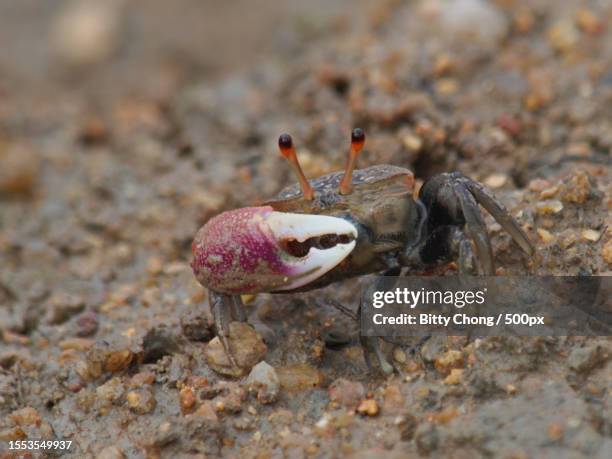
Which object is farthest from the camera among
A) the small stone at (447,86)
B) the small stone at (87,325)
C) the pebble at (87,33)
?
the pebble at (87,33)

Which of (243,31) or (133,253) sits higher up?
(243,31)

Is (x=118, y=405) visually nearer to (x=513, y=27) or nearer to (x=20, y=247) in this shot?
(x=20, y=247)

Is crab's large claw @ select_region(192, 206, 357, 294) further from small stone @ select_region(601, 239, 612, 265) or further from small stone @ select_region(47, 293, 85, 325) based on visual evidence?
small stone @ select_region(47, 293, 85, 325)

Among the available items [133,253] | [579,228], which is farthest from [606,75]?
[133,253]

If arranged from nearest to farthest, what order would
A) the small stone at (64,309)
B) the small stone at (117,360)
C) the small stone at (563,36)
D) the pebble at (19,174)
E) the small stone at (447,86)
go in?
1. the small stone at (117,360)
2. the small stone at (64,309)
3. the small stone at (447,86)
4. the small stone at (563,36)
5. the pebble at (19,174)

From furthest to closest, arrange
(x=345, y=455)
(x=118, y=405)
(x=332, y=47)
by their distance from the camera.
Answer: (x=332, y=47)
(x=118, y=405)
(x=345, y=455)

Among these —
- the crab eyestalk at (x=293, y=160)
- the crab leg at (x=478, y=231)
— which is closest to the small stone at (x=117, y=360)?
the crab eyestalk at (x=293, y=160)

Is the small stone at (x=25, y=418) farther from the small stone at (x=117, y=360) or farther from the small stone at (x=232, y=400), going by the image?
the small stone at (x=232, y=400)

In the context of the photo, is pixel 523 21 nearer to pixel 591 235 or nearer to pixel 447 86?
pixel 447 86
